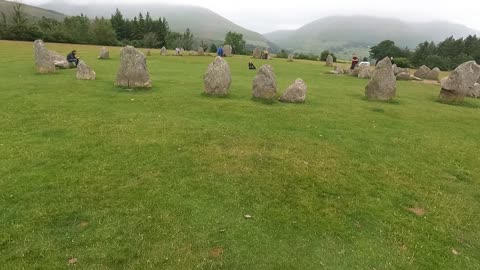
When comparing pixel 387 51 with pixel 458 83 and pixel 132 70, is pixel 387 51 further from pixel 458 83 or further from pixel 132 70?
pixel 132 70

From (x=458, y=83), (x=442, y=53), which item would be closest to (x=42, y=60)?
(x=458, y=83)

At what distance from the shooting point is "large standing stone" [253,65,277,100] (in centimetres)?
1828

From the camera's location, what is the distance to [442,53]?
9044cm

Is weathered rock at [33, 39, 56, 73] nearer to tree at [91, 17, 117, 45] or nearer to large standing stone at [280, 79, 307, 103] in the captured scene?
large standing stone at [280, 79, 307, 103]

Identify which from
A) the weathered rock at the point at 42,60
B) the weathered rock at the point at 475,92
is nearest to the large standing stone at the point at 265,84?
the weathered rock at the point at 42,60

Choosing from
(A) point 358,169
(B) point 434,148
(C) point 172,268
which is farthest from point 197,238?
(B) point 434,148

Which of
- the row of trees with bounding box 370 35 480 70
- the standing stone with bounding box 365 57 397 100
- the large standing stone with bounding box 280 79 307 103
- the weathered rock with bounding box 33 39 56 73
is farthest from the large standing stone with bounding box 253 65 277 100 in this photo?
the row of trees with bounding box 370 35 480 70

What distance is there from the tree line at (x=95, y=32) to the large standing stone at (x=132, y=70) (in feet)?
189

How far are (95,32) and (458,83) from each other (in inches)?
3041

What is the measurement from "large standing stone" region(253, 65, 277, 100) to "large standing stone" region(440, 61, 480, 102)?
1194 centimetres

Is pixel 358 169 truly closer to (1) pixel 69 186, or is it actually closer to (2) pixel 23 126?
(1) pixel 69 186

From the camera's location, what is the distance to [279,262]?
6652 millimetres

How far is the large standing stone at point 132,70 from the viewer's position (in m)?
19.5

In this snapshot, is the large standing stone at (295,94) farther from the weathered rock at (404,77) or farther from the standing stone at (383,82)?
the weathered rock at (404,77)
